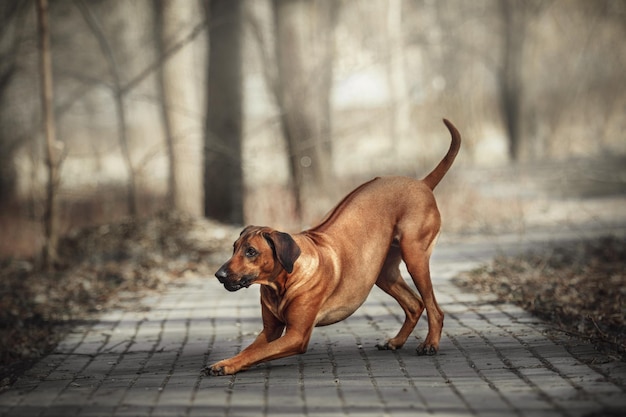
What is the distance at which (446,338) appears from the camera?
21.6 feet

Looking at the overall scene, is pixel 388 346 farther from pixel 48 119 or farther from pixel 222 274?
pixel 48 119

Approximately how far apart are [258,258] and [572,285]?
4262mm

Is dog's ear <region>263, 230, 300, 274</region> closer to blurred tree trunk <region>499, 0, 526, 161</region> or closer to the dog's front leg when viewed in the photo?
the dog's front leg

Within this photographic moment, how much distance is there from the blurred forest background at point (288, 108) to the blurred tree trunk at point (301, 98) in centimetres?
4

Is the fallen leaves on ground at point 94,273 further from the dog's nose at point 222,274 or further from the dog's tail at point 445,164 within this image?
the dog's tail at point 445,164

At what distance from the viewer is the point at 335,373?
18.2 ft

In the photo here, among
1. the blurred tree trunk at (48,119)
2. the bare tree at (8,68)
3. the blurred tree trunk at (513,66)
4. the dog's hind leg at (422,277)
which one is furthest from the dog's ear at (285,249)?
the blurred tree trunk at (513,66)

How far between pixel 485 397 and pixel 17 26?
12.3 meters

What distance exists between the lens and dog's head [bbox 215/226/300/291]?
5.42 metres

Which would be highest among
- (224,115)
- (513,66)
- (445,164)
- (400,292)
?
(513,66)

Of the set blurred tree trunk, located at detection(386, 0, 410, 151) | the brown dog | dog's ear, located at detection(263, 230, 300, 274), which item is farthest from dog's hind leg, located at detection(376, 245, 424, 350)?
blurred tree trunk, located at detection(386, 0, 410, 151)

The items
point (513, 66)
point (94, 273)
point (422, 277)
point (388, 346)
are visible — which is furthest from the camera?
point (513, 66)

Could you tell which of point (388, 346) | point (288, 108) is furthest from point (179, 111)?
point (388, 346)

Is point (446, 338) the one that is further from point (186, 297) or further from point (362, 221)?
point (186, 297)
